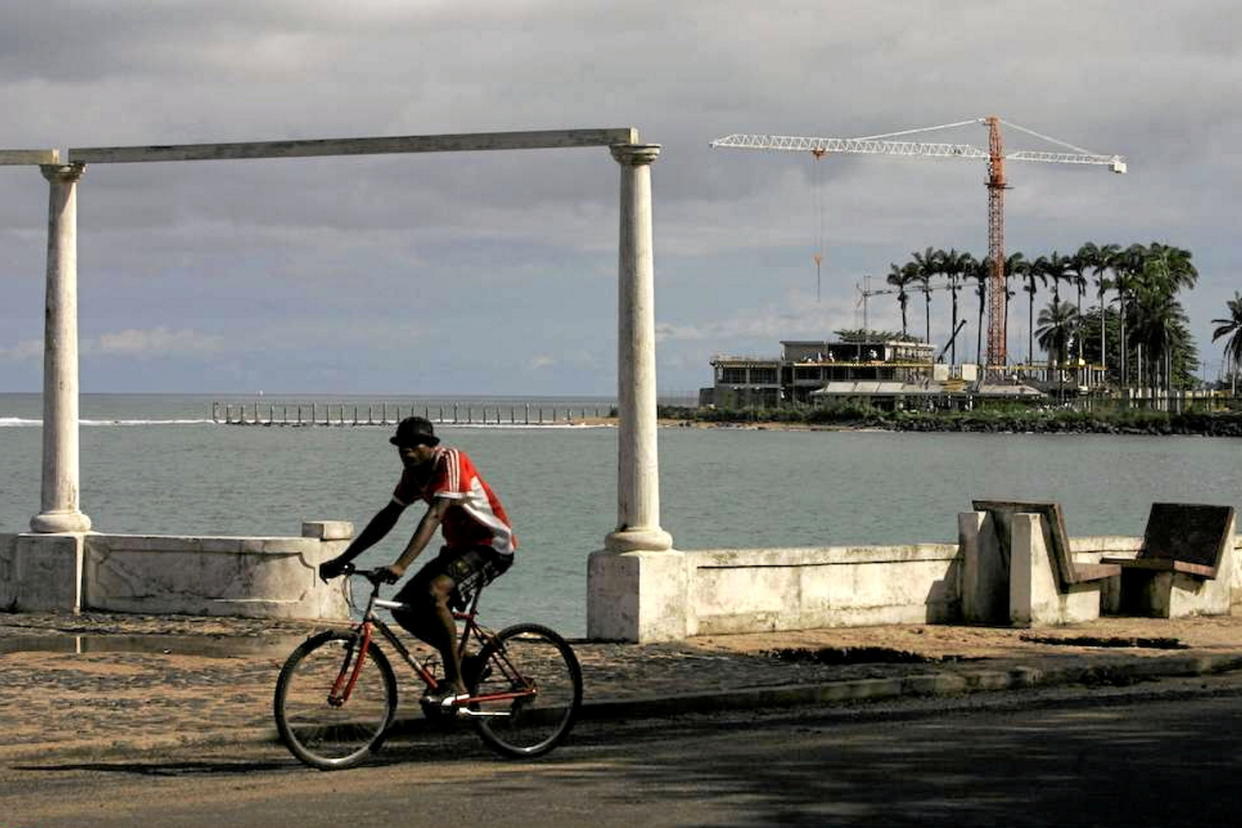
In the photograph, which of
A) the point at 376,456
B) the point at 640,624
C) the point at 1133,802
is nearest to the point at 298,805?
the point at 1133,802

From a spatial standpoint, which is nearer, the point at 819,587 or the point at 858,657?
the point at 858,657

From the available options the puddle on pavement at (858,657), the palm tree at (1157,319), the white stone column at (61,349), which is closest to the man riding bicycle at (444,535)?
the puddle on pavement at (858,657)

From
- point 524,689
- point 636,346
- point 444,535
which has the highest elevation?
point 636,346

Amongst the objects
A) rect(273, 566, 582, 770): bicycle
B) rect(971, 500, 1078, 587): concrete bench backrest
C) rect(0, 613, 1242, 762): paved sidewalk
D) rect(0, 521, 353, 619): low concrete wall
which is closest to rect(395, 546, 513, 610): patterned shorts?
rect(273, 566, 582, 770): bicycle

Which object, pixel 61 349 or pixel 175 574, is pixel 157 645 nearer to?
pixel 175 574

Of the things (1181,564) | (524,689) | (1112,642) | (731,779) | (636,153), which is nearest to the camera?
(731,779)

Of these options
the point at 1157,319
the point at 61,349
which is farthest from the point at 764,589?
the point at 1157,319

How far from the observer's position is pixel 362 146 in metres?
16.1

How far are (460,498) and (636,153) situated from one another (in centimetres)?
623

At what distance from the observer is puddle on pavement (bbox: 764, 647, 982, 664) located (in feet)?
47.3

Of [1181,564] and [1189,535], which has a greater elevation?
[1189,535]

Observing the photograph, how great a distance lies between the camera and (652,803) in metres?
8.67

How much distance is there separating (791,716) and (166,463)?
116897mm

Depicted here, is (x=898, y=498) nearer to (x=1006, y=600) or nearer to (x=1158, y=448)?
(x=1158, y=448)
